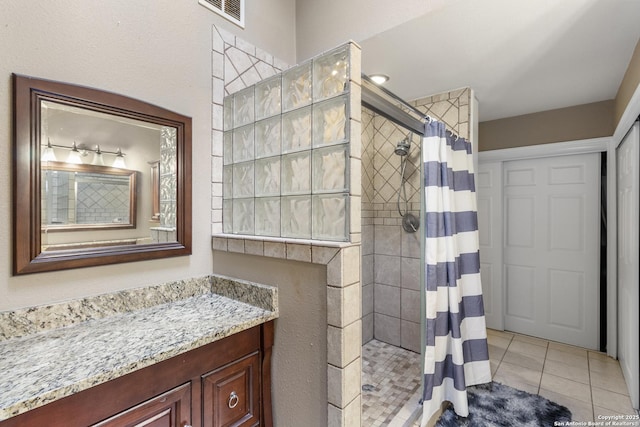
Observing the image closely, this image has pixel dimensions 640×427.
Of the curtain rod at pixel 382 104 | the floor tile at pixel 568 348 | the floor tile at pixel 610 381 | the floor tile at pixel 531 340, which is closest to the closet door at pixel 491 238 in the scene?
the floor tile at pixel 531 340

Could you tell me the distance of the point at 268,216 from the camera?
1.38 metres

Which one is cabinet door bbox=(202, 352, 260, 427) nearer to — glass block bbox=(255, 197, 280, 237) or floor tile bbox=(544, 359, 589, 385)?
glass block bbox=(255, 197, 280, 237)

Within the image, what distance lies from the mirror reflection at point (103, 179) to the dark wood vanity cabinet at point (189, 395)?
2.04ft

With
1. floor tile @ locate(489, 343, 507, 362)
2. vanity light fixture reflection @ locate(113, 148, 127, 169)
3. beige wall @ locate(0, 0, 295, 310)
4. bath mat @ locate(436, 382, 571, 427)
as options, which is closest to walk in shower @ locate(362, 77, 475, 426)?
bath mat @ locate(436, 382, 571, 427)

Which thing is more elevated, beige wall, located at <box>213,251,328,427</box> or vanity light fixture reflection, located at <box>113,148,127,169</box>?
vanity light fixture reflection, located at <box>113,148,127,169</box>

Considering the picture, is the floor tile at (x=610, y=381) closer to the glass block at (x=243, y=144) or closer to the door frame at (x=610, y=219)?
the door frame at (x=610, y=219)

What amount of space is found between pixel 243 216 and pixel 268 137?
1.40 feet

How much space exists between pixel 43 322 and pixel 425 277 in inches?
68.8

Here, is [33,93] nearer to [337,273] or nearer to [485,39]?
[337,273]

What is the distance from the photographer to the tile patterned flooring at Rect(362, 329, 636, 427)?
1853 mm

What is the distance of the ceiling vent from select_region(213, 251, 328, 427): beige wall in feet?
4.52

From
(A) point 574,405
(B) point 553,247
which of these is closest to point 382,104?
(A) point 574,405

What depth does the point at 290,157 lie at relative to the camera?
1300 millimetres

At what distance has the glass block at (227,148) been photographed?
1.61m
